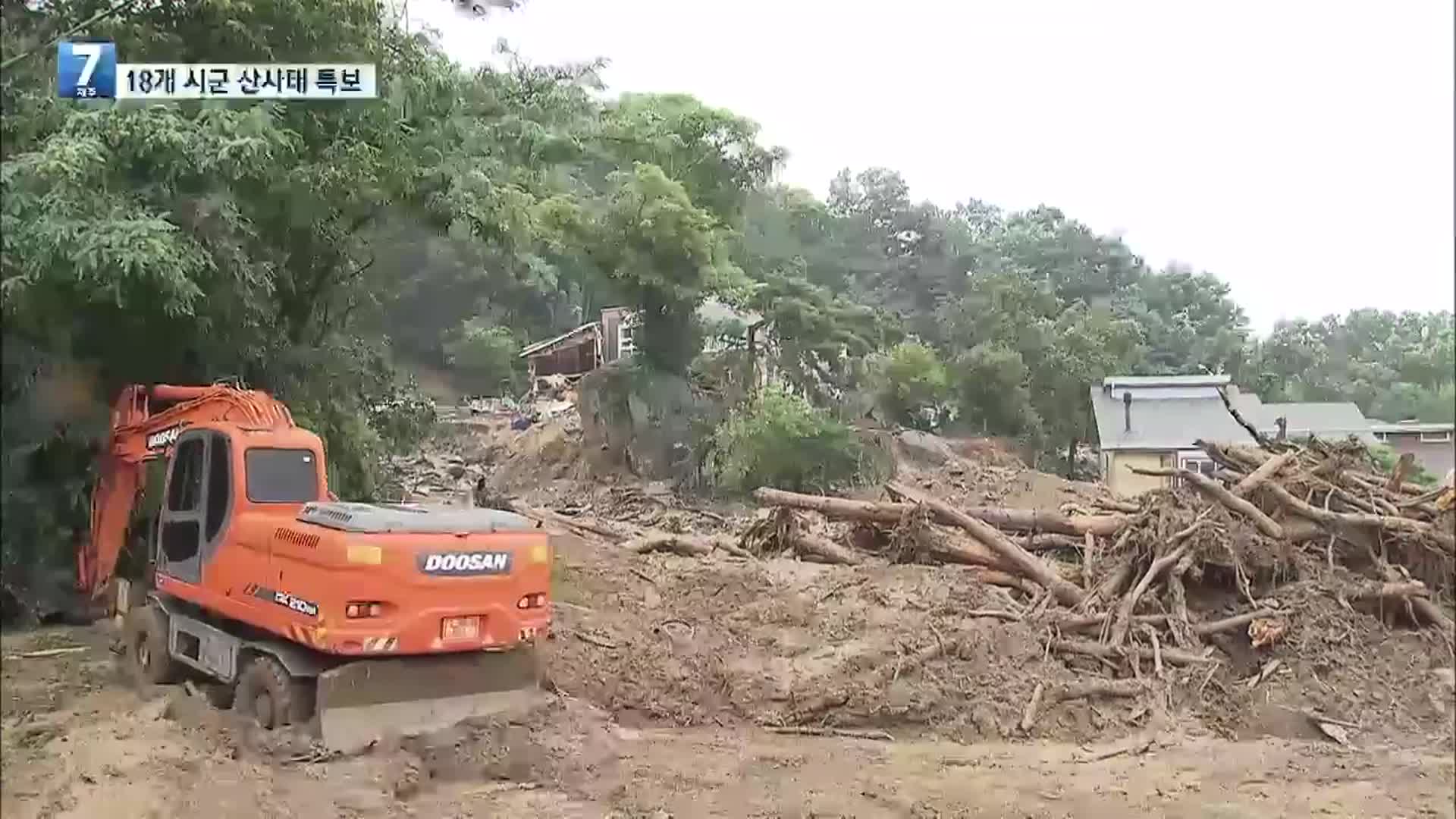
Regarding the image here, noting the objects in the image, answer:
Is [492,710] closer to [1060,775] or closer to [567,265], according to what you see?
[567,265]

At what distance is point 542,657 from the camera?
4.56 m

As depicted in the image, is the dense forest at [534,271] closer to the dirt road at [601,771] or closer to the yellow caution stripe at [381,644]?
the dirt road at [601,771]

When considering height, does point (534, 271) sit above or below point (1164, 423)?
above

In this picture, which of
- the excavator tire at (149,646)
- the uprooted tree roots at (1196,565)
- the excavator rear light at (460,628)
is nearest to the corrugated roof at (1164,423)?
the uprooted tree roots at (1196,565)

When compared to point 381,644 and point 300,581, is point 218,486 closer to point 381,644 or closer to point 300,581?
point 300,581

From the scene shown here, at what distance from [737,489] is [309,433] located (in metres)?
2.01

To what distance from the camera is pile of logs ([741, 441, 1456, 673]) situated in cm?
575

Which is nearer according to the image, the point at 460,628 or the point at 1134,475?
the point at 460,628

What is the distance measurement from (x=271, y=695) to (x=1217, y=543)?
4226 millimetres

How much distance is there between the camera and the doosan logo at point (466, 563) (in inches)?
149

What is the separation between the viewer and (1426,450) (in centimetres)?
457

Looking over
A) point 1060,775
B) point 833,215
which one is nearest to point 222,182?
point 833,215

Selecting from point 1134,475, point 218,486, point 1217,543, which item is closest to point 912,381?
point 1134,475

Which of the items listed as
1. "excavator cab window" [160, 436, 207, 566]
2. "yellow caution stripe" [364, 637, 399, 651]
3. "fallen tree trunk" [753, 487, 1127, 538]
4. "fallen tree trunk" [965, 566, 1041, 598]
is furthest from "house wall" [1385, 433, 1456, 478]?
"excavator cab window" [160, 436, 207, 566]
